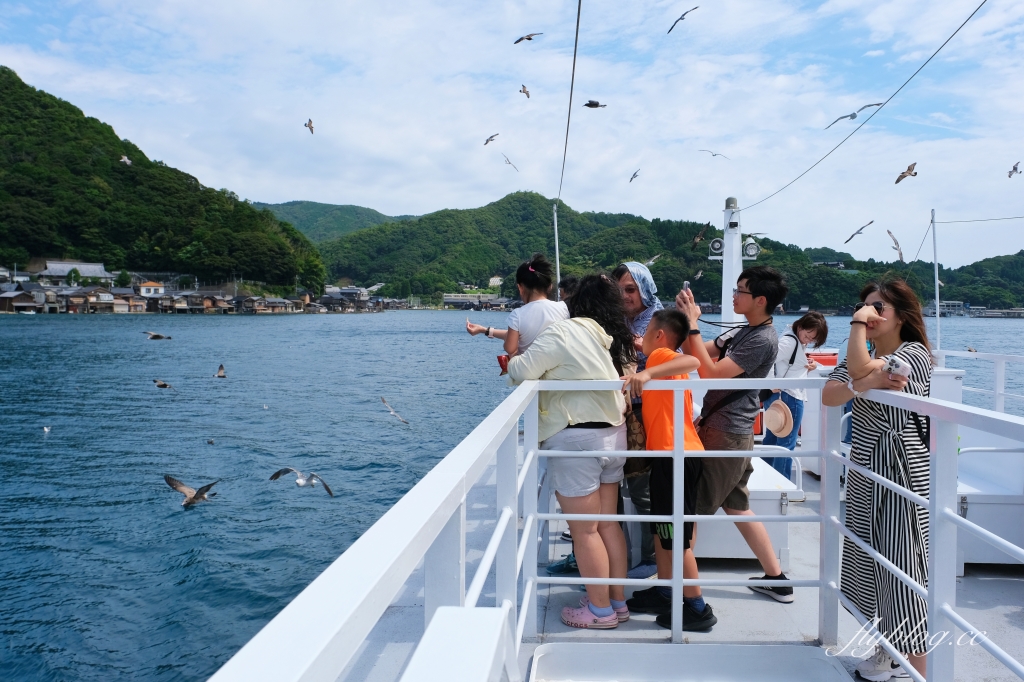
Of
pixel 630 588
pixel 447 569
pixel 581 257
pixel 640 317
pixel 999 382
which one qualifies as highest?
pixel 581 257

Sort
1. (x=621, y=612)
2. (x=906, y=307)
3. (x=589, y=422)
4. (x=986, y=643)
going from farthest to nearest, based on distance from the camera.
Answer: (x=621, y=612), (x=589, y=422), (x=906, y=307), (x=986, y=643)

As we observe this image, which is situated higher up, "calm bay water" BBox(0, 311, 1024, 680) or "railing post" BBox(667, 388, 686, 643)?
"railing post" BBox(667, 388, 686, 643)

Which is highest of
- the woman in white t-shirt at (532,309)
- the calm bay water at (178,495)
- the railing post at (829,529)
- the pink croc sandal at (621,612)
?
the woman in white t-shirt at (532,309)

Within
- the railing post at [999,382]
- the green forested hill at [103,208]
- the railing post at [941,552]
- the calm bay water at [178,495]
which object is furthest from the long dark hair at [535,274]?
the green forested hill at [103,208]

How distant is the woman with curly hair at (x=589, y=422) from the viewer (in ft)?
8.57

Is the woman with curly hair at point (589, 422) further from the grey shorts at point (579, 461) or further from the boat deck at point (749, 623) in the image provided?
the boat deck at point (749, 623)

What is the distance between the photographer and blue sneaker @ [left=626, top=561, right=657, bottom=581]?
3379 millimetres

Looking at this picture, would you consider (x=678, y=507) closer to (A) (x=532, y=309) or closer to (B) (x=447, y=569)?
(A) (x=532, y=309)

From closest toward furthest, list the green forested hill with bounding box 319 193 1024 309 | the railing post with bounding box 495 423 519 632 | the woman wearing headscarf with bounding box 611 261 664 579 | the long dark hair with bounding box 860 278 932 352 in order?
the railing post with bounding box 495 423 519 632 < the long dark hair with bounding box 860 278 932 352 < the woman wearing headscarf with bounding box 611 261 664 579 < the green forested hill with bounding box 319 193 1024 309

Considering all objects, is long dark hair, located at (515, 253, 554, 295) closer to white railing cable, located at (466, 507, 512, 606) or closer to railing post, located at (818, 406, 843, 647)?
railing post, located at (818, 406, 843, 647)

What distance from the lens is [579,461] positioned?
2.71m

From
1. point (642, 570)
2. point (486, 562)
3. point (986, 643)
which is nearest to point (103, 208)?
point (642, 570)

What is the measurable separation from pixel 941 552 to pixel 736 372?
1.10 meters

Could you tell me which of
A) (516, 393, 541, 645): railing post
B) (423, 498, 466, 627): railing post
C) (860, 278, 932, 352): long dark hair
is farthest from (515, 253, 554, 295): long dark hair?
(423, 498, 466, 627): railing post
